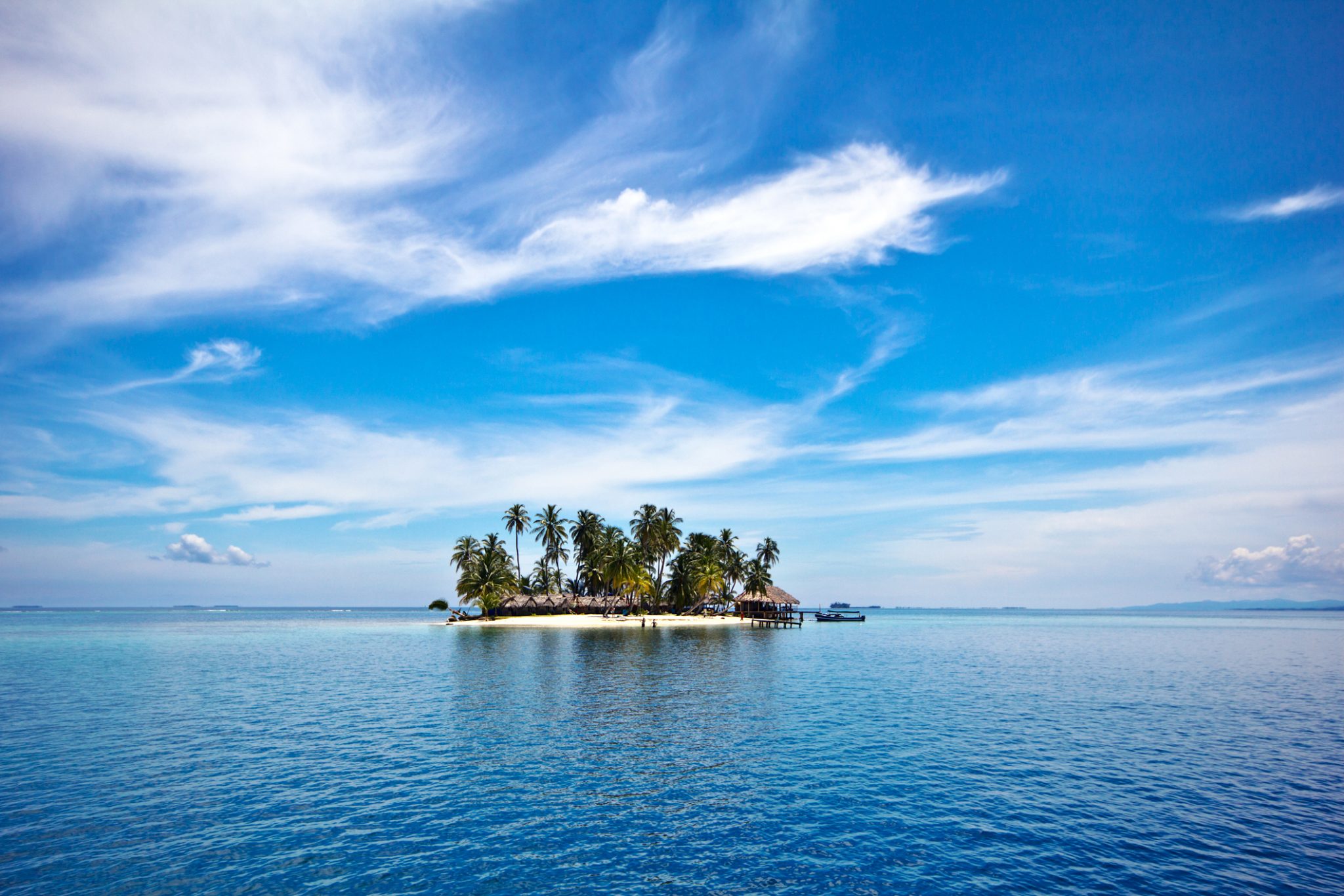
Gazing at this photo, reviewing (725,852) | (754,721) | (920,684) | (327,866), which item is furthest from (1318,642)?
(327,866)

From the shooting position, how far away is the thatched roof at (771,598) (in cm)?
12694

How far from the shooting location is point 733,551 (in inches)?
5733

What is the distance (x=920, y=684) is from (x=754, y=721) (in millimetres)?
19892

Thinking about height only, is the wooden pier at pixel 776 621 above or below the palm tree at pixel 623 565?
below

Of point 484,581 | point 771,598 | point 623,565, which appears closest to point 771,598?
point 771,598

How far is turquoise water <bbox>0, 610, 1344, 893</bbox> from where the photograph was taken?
55.3ft

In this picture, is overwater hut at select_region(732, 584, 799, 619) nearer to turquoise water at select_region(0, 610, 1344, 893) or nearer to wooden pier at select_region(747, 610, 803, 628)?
wooden pier at select_region(747, 610, 803, 628)

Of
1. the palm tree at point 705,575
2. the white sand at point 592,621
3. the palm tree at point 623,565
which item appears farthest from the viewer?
the palm tree at point 705,575

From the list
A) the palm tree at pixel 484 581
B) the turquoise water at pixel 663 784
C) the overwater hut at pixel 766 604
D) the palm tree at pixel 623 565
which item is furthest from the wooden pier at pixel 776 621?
the turquoise water at pixel 663 784

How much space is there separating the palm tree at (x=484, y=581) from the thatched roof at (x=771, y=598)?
152ft

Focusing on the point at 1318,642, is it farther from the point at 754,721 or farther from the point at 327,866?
the point at 327,866

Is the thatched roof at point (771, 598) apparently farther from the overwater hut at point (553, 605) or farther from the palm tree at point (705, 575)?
the overwater hut at point (553, 605)

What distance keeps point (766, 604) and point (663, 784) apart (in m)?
117

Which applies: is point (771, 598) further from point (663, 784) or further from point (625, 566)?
point (663, 784)
